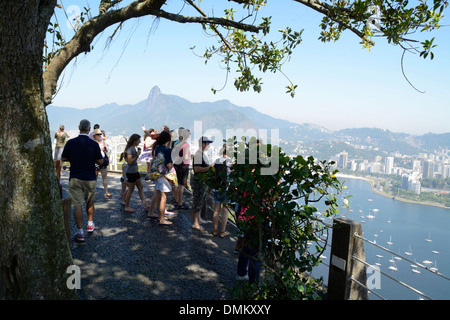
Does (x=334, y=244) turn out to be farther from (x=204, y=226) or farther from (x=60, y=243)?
(x=204, y=226)

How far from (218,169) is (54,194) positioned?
129 inches

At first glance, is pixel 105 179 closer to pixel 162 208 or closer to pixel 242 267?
pixel 162 208

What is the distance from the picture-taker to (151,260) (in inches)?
194

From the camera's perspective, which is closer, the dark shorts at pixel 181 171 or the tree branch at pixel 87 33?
the tree branch at pixel 87 33

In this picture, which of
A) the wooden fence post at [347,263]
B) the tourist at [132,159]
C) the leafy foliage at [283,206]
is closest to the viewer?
the leafy foliage at [283,206]

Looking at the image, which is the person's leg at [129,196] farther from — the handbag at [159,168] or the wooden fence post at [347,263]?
the wooden fence post at [347,263]

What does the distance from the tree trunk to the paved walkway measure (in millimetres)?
1024

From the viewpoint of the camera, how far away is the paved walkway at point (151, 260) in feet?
13.1

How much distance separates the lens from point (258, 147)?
2980mm

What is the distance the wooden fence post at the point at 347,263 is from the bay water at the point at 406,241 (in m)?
61.1

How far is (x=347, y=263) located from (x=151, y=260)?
2.96 meters

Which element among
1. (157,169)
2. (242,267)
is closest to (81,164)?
(157,169)

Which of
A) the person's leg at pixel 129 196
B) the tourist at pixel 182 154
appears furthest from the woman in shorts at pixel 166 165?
the person's leg at pixel 129 196
